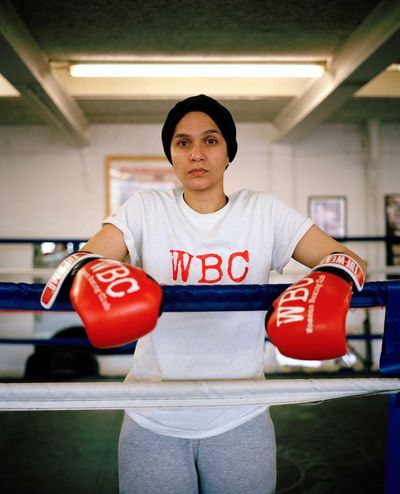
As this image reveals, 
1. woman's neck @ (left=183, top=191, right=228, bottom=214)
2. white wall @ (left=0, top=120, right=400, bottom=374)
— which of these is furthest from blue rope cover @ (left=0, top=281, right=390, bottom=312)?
white wall @ (left=0, top=120, right=400, bottom=374)

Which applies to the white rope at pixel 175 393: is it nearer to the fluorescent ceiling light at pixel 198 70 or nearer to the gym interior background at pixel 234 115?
the gym interior background at pixel 234 115

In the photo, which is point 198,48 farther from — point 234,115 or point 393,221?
point 393,221

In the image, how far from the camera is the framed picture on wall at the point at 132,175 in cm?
469

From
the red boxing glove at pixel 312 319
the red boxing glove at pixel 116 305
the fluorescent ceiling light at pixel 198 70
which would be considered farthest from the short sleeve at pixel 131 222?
the fluorescent ceiling light at pixel 198 70

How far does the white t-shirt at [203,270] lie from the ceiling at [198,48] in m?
1.88

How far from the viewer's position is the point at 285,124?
14.1 feet

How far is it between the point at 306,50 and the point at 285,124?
1.23m

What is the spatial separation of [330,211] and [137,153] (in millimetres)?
2194

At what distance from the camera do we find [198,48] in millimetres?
3051

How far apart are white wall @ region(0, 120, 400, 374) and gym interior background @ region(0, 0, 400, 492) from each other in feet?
0.04

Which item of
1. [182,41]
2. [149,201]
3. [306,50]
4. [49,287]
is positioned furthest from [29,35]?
[49,287]

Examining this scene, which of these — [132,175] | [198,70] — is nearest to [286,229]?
[198,70]

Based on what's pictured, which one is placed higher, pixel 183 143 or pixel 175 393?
pixel 183 143

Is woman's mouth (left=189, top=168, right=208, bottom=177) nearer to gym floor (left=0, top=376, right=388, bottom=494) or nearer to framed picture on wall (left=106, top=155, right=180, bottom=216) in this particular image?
gym floor (left=0, top=376, right=388, bottom=494)
